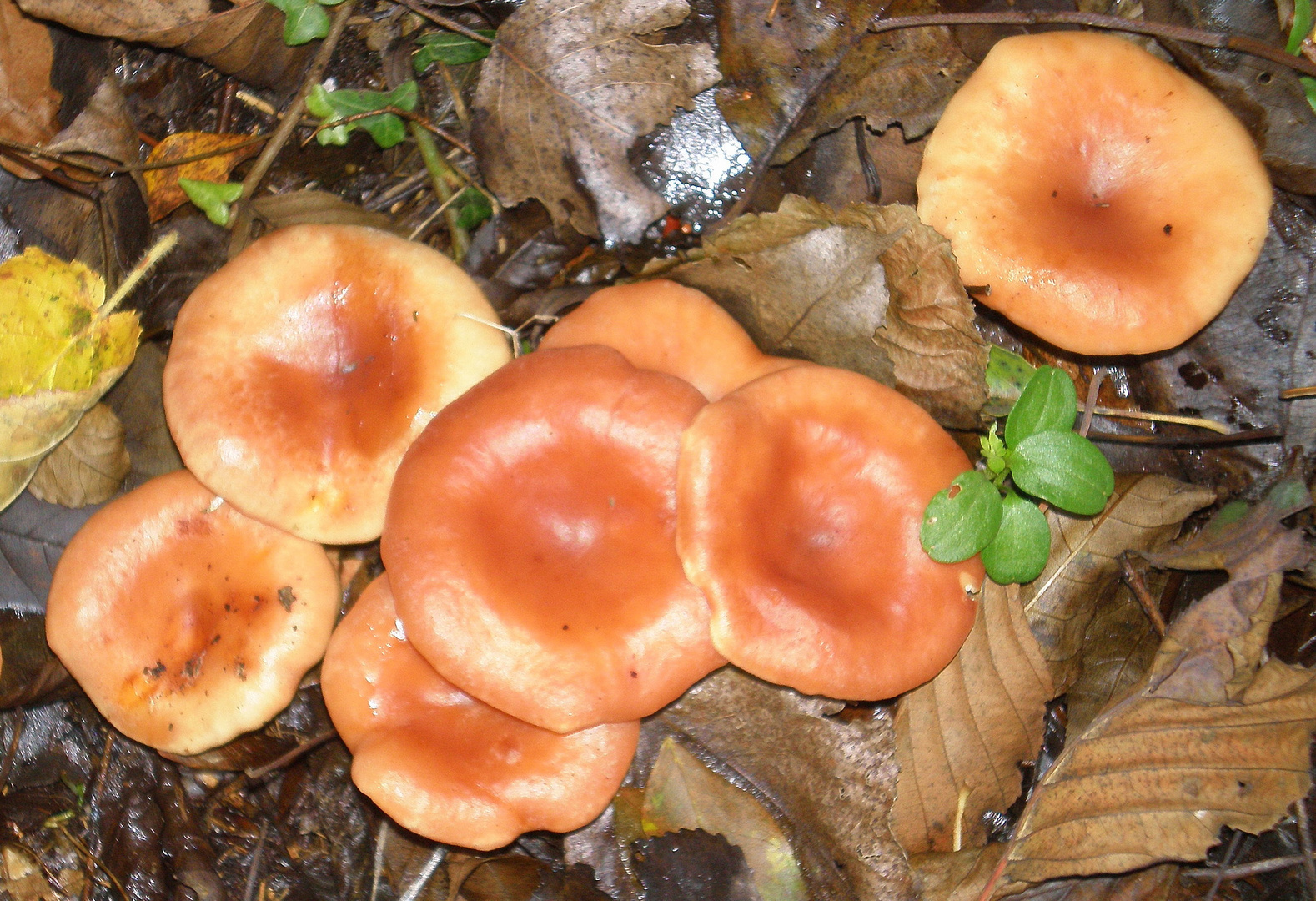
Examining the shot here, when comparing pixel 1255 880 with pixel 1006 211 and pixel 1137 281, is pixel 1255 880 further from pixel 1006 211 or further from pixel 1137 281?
pixel 1006 211

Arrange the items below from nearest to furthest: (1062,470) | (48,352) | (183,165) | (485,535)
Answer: (485,535) < (1062,470) < (48,352) < (183,165)

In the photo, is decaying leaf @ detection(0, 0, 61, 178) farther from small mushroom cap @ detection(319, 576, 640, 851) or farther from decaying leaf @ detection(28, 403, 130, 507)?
small mushroom cap @ detection(319, 576, 640, 851)

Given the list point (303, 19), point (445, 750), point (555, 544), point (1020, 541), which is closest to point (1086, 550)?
point (1020, 541)

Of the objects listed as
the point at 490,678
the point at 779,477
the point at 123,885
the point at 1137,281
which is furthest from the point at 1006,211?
the point at 123,885

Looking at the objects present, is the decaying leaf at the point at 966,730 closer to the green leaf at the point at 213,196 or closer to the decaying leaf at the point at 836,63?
the decaying leaf at the point at 836,63

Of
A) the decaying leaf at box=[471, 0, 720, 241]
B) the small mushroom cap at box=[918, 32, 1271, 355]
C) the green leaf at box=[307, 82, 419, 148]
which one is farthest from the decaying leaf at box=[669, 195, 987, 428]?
the green leaf at box=[307, 82, 419, 148]

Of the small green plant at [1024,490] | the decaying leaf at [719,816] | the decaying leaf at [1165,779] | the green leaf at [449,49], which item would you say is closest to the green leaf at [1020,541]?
the small green plant at [1024,490]

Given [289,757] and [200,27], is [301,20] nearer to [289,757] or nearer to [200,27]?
[200,27]
